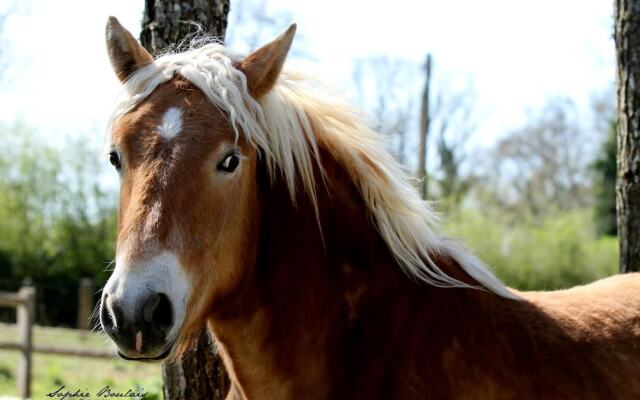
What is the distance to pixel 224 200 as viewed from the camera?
9.03ft

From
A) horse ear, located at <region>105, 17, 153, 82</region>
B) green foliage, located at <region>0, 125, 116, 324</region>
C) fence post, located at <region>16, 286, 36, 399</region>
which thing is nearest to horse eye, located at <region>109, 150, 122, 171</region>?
horse ear, located at <region>105, 17, 153, 82</region>

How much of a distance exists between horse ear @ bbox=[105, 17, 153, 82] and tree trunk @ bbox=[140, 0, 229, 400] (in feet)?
2.96

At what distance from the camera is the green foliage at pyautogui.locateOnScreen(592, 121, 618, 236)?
23.6 meters

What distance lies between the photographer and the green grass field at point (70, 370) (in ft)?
34.8

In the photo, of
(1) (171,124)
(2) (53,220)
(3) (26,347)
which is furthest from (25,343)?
(2) (53,220)

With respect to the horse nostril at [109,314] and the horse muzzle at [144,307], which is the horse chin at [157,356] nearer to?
the horse muzzle at [144,307]

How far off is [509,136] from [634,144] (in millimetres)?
32432

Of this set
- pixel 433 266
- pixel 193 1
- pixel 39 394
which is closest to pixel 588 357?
pixel 433 266

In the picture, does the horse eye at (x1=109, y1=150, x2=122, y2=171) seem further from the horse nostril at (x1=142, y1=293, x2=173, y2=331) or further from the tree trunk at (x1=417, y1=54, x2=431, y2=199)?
the tree trunk at (x1=417, y1=54, x2=431, y2=199)

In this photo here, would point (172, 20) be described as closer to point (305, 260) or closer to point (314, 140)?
point (314, 140)

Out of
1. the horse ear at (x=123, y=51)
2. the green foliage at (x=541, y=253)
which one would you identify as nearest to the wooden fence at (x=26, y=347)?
the horse ear at (x=123, y=51)

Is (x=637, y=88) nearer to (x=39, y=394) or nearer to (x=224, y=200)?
(x=224, y=200)

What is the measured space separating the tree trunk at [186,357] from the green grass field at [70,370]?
4858mm

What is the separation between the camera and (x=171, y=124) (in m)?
2.73
